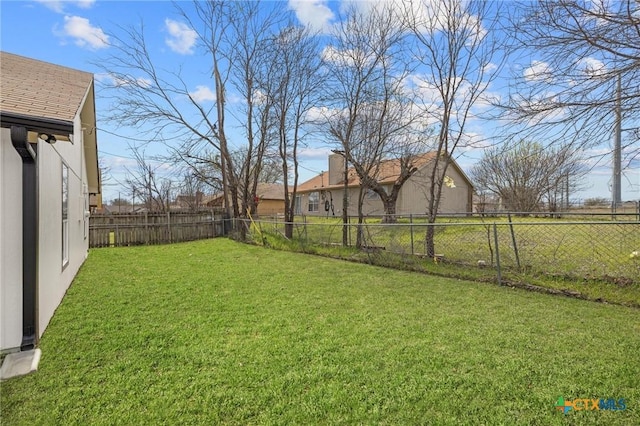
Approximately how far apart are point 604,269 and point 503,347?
349cm

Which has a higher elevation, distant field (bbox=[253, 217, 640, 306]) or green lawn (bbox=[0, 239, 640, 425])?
distant field (bbox=[253, 217, 640, 306])

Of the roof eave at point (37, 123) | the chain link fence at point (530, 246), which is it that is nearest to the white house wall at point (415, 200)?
the chain link fence at point (530, 246)

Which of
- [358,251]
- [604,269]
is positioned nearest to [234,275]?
[358,251]

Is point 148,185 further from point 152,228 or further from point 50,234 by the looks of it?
point 50,234

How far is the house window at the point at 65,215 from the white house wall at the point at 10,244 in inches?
91.1

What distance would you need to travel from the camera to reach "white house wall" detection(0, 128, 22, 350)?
10.0ft

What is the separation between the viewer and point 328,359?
2953 millimetres

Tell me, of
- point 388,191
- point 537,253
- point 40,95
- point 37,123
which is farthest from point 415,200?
point 37,123

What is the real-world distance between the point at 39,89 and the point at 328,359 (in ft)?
16.1

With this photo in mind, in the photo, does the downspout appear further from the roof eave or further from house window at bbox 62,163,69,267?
house window at bbox 62,163,69,267

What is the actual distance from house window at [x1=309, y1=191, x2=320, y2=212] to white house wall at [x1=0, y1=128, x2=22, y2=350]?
23.5m

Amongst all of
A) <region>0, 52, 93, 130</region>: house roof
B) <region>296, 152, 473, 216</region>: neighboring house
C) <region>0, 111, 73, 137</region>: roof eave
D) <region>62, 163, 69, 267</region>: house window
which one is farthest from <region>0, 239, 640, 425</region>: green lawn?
<region>296, 152, 473, 216</region>: neighboring house

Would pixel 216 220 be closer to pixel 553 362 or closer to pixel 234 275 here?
pixel 234 275

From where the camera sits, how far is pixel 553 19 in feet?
14.4
